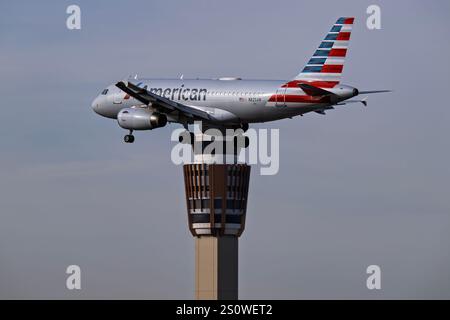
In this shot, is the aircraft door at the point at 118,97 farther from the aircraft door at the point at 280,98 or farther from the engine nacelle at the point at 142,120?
the aircraft door at the point at 280,98

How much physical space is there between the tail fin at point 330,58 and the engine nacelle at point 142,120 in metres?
14.8

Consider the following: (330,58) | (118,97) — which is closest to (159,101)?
(118,97)

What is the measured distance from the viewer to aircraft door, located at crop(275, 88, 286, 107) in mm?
175925

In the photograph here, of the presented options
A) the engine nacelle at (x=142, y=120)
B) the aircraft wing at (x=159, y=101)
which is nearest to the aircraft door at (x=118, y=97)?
the aircraft wing at (x=159, y=101)

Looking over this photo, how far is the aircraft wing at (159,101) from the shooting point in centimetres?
17088

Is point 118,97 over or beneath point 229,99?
over

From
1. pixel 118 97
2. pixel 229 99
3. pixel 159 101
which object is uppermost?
pixel 118 97

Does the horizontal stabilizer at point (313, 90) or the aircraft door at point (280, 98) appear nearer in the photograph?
the horizontal stabilizer at point (313, 90)

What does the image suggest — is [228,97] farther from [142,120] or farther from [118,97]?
[118,97]

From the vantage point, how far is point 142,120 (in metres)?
174

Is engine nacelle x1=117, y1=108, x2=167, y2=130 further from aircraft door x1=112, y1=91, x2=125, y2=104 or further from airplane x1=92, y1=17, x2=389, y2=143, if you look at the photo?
aircraft door x1=112, y1=91, x2=125, y2=104

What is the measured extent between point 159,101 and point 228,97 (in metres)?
8.63
